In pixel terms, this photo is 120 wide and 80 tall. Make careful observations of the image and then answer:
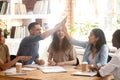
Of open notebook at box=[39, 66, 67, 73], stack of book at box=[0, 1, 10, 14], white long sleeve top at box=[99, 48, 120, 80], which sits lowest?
open notebook at box=[39, 66, 67, 73]

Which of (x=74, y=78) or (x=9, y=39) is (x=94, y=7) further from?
(x=74, y=78)

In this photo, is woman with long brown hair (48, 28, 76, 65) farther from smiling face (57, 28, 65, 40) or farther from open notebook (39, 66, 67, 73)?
open notebook (39, 66, 67, 73)

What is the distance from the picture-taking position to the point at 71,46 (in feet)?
12.6

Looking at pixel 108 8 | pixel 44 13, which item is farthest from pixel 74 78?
pixel 108 8

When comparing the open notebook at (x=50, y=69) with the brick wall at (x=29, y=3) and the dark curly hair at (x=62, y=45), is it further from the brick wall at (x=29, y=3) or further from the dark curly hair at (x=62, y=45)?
the brick wall at (x=29, y=3)

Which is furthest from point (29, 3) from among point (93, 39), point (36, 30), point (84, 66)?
point (84, 66)

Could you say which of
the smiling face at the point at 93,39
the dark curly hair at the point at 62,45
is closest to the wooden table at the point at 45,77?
the smiling face at the point at 93,39

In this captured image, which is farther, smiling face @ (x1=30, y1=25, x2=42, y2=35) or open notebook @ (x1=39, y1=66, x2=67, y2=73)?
smiling face @ (x1=30, y1=25, x2=42, y2=35)

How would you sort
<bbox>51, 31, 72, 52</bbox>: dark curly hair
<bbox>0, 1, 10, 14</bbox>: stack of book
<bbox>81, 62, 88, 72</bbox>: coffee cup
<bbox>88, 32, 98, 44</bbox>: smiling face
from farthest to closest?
Result: <bbox>0, 1, 10, 14</bbox>: stack of book < <bbox>51, 31, 72, 52</bbox>: dark curly hair < <bbox>88, 32, 98, 44</bbox>: smiling face < <bbox>81, 62, 88, 72</bbox>: coffee cup

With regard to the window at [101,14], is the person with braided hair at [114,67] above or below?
below

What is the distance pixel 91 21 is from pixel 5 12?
1.86 metres

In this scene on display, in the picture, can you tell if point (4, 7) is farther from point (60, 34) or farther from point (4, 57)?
point (4, 57)

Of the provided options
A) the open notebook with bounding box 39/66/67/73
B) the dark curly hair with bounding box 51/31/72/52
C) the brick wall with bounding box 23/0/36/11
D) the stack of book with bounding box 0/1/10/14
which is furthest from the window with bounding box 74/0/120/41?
the open notebook with bounding box 39/66/67/73

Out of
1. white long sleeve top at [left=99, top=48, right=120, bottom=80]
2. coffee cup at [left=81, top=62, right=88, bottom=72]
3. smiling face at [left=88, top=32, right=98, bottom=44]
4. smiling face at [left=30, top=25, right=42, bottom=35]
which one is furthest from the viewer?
smiling face at [left=30, top=25, right=42, bottom=35]
